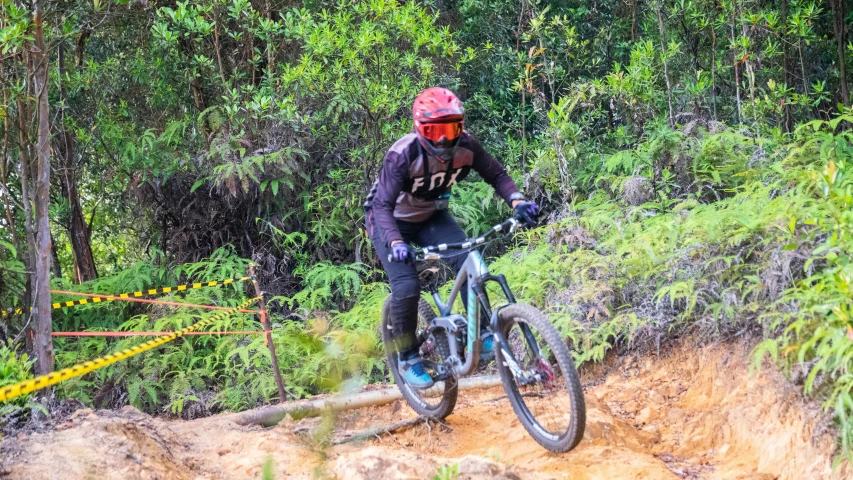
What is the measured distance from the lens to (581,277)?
6.88m

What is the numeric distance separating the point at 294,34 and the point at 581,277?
5.10 meters

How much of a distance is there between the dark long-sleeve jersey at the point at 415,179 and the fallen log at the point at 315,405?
63.0 inches

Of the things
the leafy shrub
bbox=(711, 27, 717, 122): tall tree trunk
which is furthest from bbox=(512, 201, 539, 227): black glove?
bbox=(711, 27, 717, 122): tall tree trunk

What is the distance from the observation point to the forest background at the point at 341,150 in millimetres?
6777

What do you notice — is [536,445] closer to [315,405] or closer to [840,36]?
[315,405]

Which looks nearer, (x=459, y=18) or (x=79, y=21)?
(x=79, y=21)

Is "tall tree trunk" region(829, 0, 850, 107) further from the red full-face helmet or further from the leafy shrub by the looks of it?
the leafy shrub

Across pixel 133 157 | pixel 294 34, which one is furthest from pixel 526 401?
pixel 133 157

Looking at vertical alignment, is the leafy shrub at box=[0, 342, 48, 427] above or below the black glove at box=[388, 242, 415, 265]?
below

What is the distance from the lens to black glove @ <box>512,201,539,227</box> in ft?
15.2

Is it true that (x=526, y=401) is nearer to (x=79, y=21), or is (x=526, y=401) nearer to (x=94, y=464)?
(x=94, y=464)

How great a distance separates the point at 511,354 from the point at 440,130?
151cm

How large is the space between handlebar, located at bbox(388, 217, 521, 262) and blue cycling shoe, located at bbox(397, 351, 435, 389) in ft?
2.89

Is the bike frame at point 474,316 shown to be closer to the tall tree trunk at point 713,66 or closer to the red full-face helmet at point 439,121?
the red full-face helmet at point 439,121
